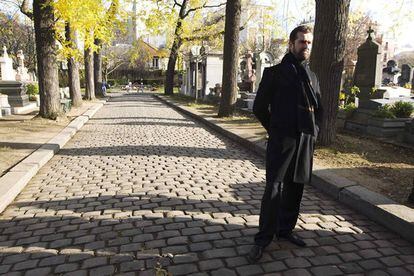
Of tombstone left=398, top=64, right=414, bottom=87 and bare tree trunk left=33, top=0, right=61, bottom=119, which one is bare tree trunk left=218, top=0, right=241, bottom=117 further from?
tombstone left=398, top=64, right=414, bottom=87

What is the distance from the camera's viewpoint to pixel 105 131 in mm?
10734

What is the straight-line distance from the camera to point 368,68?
1140 cm

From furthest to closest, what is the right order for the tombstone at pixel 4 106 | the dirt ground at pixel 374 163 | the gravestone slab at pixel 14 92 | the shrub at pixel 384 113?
1. the gravestone slab at pixel 14 92
2. the tombstone at pixel 4 106
3. the shrub at pixel 384 113
4. the dirt ground at pixel 374 163

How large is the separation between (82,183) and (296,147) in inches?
144

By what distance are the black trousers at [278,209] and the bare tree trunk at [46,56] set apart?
1033 centimetres

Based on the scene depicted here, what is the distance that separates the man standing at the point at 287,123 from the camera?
3074 millimetres

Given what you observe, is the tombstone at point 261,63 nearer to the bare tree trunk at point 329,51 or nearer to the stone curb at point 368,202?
the bare tree trunk at point 329,51

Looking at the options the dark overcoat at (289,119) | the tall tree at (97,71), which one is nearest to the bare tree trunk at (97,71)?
the tall tree at (97,71)

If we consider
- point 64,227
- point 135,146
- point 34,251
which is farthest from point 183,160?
point 34,251

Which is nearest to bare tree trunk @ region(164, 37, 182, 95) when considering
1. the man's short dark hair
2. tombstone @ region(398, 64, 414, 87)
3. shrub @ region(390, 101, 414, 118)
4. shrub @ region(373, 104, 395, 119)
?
shrub @ region(373, 104, 395, 119)

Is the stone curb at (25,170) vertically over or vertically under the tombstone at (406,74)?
under

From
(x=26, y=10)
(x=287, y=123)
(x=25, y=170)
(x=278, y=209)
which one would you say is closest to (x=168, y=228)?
(x=278, y=209)

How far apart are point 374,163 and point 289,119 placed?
3965 millimetres

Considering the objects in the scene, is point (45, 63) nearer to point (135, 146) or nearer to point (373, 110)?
point (135, 146)
